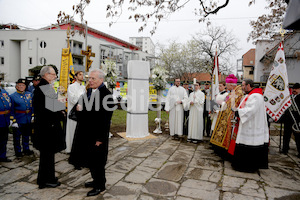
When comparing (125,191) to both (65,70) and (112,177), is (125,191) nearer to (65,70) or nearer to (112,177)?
(112,177)

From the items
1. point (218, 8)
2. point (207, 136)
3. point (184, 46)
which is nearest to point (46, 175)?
point (218, 8)

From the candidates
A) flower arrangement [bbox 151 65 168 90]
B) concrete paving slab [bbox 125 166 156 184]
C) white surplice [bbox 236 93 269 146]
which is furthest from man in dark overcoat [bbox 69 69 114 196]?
flower arrangement [bbox 151 65 168 90]

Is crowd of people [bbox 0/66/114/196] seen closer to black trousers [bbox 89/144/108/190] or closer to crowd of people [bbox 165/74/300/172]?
black trousers [bbox 89/144/108/190]

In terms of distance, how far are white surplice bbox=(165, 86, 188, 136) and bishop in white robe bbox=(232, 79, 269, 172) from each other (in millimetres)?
2995

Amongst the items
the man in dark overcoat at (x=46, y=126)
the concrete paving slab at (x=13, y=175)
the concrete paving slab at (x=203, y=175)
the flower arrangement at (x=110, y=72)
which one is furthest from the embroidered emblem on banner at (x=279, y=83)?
the concrete paving slab at (x=13, y=175)

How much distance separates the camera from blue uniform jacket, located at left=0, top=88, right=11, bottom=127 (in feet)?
15.1

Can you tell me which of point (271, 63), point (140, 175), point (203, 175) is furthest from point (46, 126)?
point (271, 63)

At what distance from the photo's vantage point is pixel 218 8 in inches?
213

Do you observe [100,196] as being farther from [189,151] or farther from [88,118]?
[189,151]

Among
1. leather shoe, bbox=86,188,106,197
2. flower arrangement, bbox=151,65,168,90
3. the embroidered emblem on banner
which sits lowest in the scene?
leather shoe, bbox=86,188,106,197

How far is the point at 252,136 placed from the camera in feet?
14.3

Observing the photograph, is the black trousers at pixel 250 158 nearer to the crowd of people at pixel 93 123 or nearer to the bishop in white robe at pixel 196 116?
the crowd of people at pixel 93 123

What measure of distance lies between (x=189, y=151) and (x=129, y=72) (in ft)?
11.0

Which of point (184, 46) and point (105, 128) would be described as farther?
point (184, 46)
